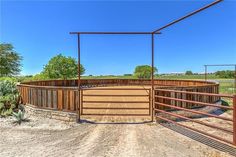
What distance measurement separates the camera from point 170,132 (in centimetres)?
584

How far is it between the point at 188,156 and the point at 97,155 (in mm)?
1966

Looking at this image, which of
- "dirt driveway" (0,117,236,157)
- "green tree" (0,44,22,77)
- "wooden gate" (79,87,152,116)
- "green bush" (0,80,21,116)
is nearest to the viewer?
"dirt driveway" (0,117,236,157)

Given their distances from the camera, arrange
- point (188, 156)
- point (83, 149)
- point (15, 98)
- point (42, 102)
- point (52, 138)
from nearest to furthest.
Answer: point (188, 156), point (83, 149), point (52, 138), point (42, 102), point (15, 98)

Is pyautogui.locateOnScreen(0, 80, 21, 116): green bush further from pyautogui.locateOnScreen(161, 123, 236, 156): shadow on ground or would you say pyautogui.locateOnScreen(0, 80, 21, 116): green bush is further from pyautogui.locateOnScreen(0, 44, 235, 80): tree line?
pyautogui.locateOnScreen(0, 44, 235, 80): tree line

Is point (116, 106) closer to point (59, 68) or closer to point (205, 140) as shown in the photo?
point (205, 140)

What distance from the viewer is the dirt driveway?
4.46m

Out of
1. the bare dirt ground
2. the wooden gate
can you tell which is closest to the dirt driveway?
the bare dirt ground

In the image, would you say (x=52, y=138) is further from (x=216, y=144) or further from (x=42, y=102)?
(x=216, y=144)

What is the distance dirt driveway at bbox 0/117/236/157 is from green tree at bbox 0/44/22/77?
123ft

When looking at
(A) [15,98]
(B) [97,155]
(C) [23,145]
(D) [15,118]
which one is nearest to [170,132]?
(B) [97,155]

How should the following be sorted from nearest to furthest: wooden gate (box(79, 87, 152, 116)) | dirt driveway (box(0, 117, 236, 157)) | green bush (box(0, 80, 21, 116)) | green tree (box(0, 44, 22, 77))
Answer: dirt driveway (box(0, 117, 236, 157)) < wooden gate (box(79, 87, 152, 116)) < green bush (box(0, 80, 21, 116)) < green tree (box(0, 44, 22, 77))

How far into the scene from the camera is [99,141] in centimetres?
514

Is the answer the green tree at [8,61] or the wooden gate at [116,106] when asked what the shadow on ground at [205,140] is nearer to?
the wooden gate at [116,106]

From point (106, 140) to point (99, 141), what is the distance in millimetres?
186
